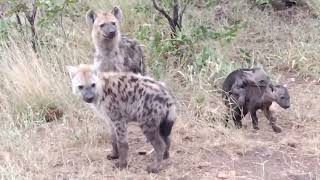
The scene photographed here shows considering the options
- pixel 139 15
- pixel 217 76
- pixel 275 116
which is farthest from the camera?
pixel 139 15

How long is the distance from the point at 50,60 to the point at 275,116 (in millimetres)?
2672

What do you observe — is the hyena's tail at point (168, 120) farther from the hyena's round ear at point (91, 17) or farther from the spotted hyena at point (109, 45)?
the hyena's round ear at point (91, 17)

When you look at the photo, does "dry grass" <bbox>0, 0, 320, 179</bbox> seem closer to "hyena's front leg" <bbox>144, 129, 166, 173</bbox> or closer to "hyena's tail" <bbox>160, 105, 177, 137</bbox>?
"hyena's front leg" <bbox>144, 129, 166, 173</bbox>

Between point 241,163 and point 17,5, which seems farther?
point 17,5

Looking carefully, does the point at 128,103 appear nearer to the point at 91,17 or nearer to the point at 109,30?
the point at 109,30

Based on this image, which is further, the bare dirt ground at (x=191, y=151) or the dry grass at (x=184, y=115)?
the dry grass at (x=184, y=115)

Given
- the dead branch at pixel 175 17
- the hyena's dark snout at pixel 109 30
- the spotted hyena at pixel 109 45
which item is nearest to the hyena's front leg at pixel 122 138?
the spotted hyena at pixel 109 45

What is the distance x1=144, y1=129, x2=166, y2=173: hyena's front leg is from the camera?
5379 mm

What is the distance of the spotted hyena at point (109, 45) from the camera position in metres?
6.63

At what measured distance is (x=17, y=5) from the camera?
731 cm

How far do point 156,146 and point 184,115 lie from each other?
124 centimetres

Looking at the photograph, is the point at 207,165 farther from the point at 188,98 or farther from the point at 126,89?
the point at 188,98

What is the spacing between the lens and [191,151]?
588 cm

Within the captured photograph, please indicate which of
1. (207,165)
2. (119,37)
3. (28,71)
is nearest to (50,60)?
(28,71)
